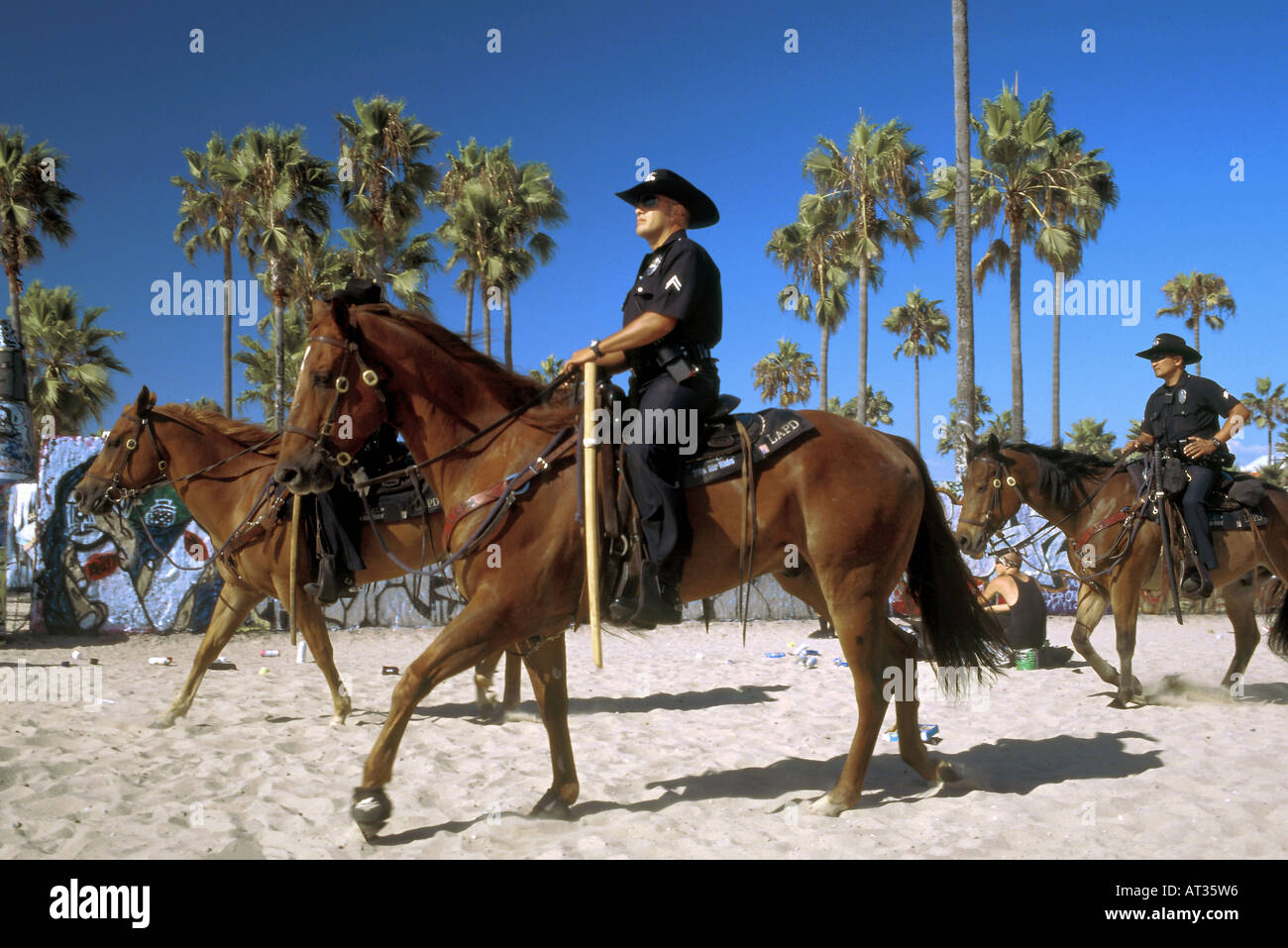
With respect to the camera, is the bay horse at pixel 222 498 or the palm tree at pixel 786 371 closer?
the bay horse at pixel 222 498

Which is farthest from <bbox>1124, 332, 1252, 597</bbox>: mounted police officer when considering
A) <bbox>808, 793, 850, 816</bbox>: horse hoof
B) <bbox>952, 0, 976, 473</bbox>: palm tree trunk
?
<bbox>808, 793, 850, 816</bbox>: horse hoof

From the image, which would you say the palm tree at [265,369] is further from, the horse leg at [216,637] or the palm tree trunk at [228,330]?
the horse leg at [216,637]

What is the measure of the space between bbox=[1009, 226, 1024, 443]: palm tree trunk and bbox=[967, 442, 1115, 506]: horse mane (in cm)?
1451

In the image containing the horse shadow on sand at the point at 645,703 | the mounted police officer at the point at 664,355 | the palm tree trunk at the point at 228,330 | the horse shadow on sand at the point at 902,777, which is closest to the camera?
the mounted police officer at the point at 664,355

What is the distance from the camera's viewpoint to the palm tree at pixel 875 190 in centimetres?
2725

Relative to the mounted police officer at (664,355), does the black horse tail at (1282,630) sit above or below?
below

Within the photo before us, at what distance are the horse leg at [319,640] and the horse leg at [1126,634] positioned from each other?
6931 mm

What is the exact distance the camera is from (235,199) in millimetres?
24859

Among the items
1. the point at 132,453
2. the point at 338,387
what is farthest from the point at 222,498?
the point at 338,387

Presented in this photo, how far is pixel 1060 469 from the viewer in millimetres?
8539

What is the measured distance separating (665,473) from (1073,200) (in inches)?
954

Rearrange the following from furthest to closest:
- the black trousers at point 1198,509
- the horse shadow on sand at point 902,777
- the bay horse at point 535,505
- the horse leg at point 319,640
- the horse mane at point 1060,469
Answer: the horse mane at point 1060,469
the black trousers at point 1198,509
the horse leg at point 319,640
the horse shadow on sand at point 902,777
the bay horse at point 535,505

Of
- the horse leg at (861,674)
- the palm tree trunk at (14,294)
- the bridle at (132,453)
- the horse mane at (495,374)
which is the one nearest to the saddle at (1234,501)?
the horse leg at (861,674)

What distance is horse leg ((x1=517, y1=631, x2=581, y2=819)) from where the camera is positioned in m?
4.70
